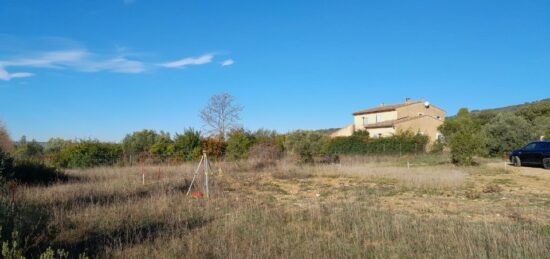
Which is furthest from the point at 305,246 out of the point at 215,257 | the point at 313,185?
the point at 313,185

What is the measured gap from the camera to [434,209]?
8812 millimetres

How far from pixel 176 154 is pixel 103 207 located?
1806 cm

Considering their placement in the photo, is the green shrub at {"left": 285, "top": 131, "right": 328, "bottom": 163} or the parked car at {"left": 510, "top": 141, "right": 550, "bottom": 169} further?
the green shrub at {"left": 285, "top": 131, "right": 328, "bottom": 163}

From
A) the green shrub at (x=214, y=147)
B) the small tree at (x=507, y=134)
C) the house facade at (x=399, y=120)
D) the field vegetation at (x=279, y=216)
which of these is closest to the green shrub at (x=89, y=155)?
the green shrub at (x=214, y=147)

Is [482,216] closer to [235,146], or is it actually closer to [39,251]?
[39,251]

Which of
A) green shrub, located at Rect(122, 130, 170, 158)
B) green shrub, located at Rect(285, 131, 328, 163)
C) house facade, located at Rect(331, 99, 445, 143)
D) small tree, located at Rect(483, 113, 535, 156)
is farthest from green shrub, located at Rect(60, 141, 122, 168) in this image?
small tree, located at Rect(483, 113, 535, 156)

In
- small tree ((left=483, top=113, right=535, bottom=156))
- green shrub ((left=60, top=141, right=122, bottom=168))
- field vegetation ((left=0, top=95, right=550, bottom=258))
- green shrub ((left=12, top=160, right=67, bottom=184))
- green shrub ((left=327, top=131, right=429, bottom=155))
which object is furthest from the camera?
green shrub ((left=327, top=131, right=429, bottom=155))

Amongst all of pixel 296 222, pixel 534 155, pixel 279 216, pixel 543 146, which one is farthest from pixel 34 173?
pixel 543 146

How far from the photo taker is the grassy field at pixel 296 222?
17.6 ft

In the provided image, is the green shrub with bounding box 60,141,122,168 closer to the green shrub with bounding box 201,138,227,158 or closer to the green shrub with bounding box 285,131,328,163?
the green shrub with bounding box 201,138,227,158

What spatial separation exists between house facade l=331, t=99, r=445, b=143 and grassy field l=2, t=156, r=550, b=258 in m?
29.8

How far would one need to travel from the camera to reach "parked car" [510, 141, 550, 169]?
1997 cm

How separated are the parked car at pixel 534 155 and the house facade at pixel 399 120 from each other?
16.1 meters

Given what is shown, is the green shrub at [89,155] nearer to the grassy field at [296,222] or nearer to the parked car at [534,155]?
the grassy field at [296,222]
